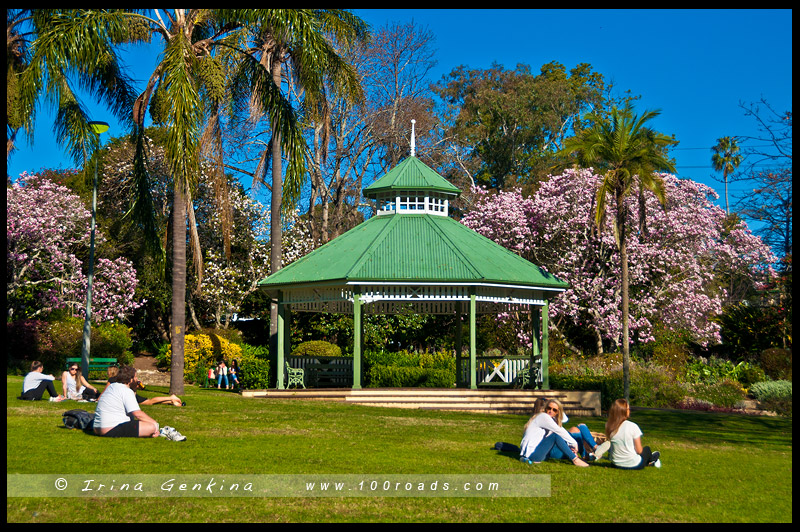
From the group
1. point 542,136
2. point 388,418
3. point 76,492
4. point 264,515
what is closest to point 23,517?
point 76,492

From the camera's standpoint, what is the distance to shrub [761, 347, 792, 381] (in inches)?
1203

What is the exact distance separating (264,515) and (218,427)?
5.70 meters

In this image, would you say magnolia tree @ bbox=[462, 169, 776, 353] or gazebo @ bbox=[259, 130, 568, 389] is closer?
gazebo @ bbox=[259, 130, 568, 389]

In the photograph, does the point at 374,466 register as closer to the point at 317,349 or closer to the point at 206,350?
the point at 317,349

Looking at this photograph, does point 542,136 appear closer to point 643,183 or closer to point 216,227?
point 216,227

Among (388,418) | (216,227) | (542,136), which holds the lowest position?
(388,418)

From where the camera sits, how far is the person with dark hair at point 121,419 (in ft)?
38.3

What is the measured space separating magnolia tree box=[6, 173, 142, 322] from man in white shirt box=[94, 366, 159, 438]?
2343 centimetres

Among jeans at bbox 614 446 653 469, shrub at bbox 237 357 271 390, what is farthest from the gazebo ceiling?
jeans at bbox 614 446 653 469

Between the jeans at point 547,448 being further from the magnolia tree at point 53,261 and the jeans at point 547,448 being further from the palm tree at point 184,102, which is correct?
the magnolia tree at point 53,261

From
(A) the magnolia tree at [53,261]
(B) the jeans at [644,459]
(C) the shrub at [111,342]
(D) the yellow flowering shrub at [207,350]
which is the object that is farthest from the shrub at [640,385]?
(A) the magnolia tree at [53,261]

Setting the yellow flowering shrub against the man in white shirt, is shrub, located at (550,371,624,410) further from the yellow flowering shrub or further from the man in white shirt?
the man in white shirt

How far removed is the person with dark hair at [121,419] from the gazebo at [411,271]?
10219 millimetres

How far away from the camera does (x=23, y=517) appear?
7629 mm
